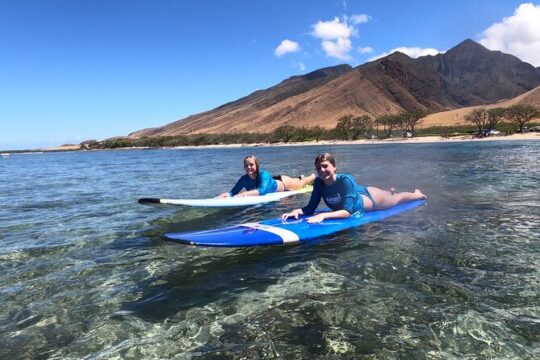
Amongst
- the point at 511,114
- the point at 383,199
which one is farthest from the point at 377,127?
the point at 383,199

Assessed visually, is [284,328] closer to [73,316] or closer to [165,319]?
[165,319]

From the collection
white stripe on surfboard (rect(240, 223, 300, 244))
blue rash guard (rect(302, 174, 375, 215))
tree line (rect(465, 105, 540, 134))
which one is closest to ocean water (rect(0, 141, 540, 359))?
white stripe on surfboard (rect(240, 223, 300, 244))

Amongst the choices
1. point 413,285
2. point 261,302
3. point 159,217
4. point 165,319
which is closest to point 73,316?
point 165,319

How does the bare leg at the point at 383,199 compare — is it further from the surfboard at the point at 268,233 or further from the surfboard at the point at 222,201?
the surfboard at the point at 222,201

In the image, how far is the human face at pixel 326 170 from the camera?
8.47 m

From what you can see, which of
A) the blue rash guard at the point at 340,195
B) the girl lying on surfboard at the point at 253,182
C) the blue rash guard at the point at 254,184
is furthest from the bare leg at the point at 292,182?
the blue rash guard at the point at 340,195

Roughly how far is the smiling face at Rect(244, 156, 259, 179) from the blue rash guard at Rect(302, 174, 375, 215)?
3.75 m

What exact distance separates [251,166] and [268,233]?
5046mm

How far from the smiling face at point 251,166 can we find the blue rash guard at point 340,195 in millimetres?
3750

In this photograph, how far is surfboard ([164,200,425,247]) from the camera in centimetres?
769

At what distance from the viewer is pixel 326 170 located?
856 centimetres

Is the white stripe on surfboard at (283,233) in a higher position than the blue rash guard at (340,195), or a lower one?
lower

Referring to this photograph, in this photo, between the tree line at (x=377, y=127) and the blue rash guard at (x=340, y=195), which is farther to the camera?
A: the tree line at (x=377, y=127)

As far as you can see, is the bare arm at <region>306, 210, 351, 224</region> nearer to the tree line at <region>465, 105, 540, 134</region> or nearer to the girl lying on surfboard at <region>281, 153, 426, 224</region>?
the girl lying on surfboard at <region>281, 153, 426, 224</region>
